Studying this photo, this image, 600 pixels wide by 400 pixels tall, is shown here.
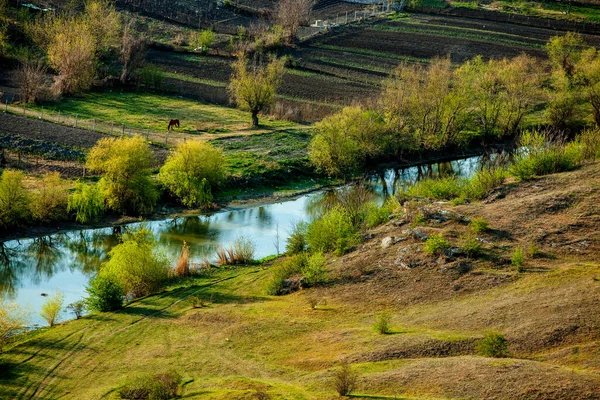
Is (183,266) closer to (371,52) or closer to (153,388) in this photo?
(153,388)

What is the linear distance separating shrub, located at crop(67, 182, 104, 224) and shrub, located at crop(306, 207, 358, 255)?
15049 millimetres

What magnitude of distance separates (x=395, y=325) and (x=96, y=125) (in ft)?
139

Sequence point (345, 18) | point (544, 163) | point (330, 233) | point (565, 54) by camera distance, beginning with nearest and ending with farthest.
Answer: point (330, 233)
point (544, 163)
point (565, 54)
point (345, 18)

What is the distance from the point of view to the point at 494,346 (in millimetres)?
27703

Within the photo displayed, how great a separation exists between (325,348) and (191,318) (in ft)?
25.8

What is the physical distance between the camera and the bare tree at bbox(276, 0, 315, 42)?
103000 mm

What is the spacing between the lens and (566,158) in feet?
153

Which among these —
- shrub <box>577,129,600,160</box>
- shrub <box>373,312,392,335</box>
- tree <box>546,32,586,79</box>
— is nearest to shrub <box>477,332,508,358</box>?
shrub <box>373,312,392,335</box>

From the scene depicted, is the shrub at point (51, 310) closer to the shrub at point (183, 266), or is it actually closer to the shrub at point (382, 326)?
the shrub at point (183, 266)

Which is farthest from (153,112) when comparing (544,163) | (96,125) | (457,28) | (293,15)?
(457,28)

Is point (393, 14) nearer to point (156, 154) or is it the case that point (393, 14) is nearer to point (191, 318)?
point (156, 154)

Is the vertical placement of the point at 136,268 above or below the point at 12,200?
below

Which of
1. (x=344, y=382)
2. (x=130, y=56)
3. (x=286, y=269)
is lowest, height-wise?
(x=286, y=269)

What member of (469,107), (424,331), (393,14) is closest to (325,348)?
(424,331)
